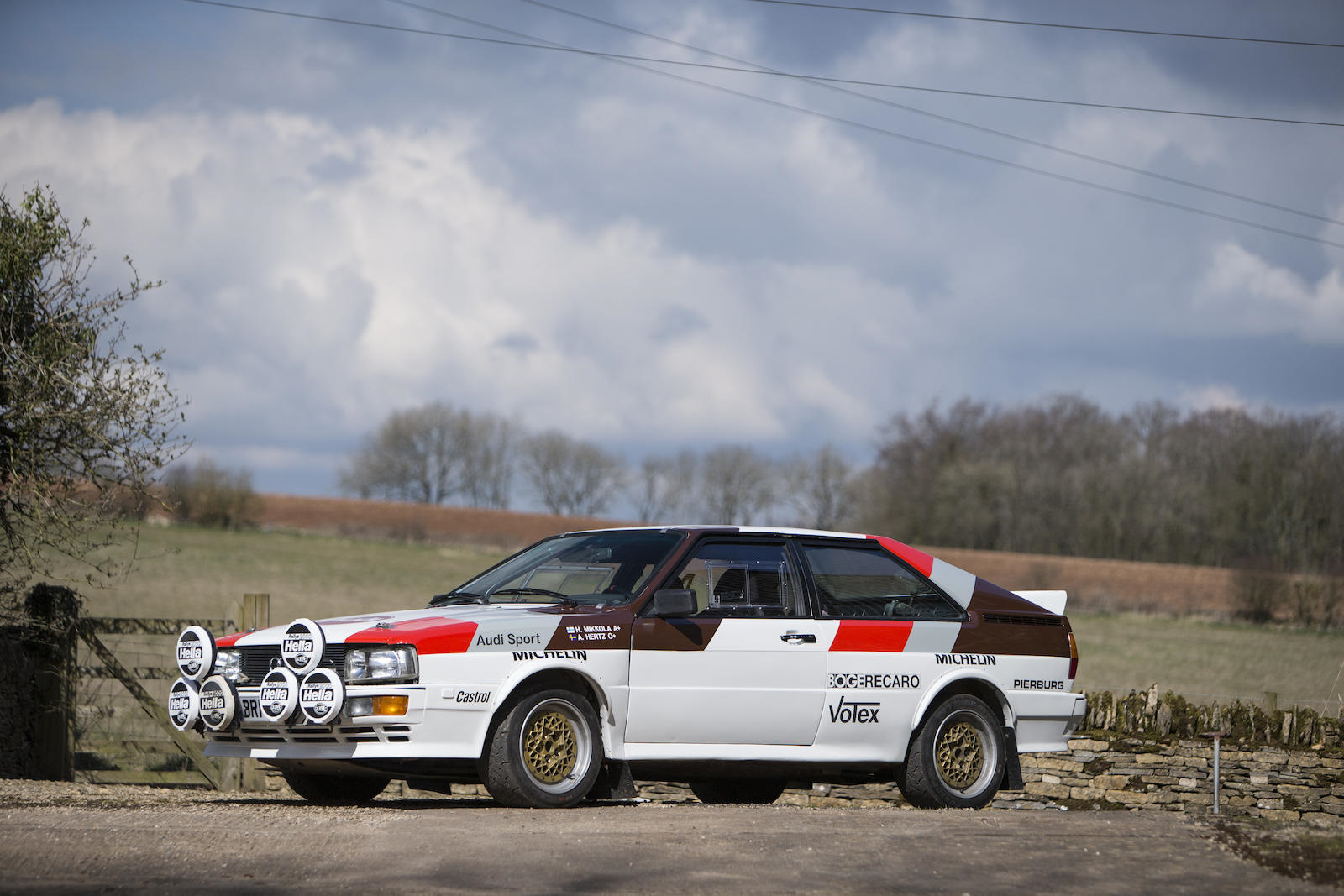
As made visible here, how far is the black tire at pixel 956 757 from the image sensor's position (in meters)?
8.70

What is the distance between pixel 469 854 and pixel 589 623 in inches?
81.6

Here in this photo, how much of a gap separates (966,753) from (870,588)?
1.19 metres

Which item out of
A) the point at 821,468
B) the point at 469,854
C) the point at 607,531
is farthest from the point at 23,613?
the point at 821,468

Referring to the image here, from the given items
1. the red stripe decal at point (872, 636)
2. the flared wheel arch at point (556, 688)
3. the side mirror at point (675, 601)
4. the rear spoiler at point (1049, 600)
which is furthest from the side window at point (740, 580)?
the rear spoiler at point (1049, 600)

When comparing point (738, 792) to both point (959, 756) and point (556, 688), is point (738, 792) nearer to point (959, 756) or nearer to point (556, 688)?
point (959, 756)

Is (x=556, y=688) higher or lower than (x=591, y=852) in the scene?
higher

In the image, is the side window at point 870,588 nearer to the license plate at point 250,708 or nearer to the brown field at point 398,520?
the license plate at point 250,708

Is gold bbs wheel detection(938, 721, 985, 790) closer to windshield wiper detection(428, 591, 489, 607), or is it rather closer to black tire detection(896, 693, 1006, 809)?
black tire detection(896, 693, 1006, 809)

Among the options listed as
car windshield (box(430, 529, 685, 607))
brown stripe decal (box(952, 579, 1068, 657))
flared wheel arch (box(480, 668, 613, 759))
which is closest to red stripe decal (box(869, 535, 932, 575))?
brown stripe decal (box(952, 579, 1068, 657))

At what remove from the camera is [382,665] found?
731 cm

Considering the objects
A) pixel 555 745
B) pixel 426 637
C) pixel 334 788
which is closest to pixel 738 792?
pixel 555 745

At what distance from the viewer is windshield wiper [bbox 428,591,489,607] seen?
850 centimetres

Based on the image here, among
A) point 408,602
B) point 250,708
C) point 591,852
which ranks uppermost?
point 408,602

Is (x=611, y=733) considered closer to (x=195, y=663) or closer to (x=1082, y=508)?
(x=195, y=663)
